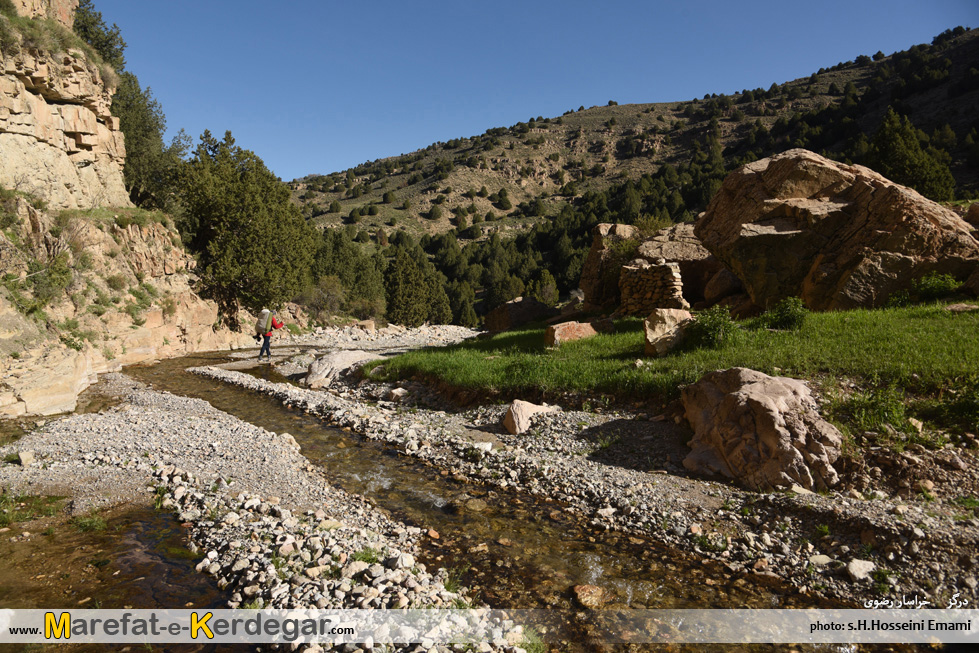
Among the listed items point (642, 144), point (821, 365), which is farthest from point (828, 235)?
point (642, 144)

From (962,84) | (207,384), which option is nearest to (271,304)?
(207,384)

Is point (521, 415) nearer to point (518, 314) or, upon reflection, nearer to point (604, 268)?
point (604, 268)

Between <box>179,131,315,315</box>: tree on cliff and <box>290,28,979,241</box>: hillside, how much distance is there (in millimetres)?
47470

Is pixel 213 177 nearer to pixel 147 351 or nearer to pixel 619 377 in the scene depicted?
pixel 147 351

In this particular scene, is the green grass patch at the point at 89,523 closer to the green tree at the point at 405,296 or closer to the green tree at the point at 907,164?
the green tree at the point at 907,164

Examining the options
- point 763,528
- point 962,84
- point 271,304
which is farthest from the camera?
point 962,84

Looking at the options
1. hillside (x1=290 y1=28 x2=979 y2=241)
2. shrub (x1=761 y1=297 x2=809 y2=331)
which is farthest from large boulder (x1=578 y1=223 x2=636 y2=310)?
hillside (x1=290 y1=28 x2=979 y2=241)

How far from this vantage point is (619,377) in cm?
1230

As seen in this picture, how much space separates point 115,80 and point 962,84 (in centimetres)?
10603

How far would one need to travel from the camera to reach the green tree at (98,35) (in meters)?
33.2

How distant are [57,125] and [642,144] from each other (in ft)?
467

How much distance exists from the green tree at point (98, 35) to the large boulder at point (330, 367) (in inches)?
1186

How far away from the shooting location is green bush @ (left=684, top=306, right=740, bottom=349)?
12758mm

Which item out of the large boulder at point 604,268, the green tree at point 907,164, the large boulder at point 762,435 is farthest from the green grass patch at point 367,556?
the green tree at point 907,164
